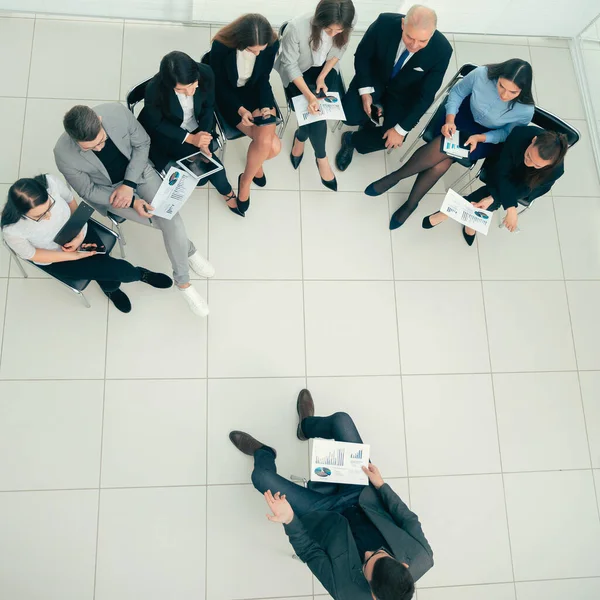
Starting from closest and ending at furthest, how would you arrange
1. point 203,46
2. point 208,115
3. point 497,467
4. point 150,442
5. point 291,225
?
point 208,115 → point 150,442 → point 497,467 → point 291,225 → point 203,46

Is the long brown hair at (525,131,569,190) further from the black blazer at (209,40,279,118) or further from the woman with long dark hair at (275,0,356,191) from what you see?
the black blazer at (209,40,279,118)

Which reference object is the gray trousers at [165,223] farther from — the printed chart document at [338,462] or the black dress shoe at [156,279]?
the printed chart document at [338,462]

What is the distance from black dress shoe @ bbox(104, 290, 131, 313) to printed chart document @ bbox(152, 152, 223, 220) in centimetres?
58

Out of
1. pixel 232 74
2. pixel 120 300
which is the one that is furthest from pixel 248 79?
pixel 120 300

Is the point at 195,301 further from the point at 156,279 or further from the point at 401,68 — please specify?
the point at 401,68

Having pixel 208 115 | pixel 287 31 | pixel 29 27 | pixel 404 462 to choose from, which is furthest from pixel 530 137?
pixel 29 27

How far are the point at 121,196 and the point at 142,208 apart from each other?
0.41ft

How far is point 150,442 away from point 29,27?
116 inches

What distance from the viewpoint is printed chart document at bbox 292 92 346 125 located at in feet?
10.3

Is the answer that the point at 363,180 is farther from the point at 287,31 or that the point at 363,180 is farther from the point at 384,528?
the point at 384,528

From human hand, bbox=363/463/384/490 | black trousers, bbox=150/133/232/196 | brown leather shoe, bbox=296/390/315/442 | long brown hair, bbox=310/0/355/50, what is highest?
long brown hair, bbox=310/0/355/50

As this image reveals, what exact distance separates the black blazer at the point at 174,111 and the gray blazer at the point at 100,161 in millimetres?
77

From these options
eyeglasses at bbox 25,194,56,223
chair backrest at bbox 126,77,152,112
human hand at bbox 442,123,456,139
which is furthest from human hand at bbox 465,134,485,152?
eyeglasses at bbox 25,194,56,223

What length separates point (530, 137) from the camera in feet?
9.73
